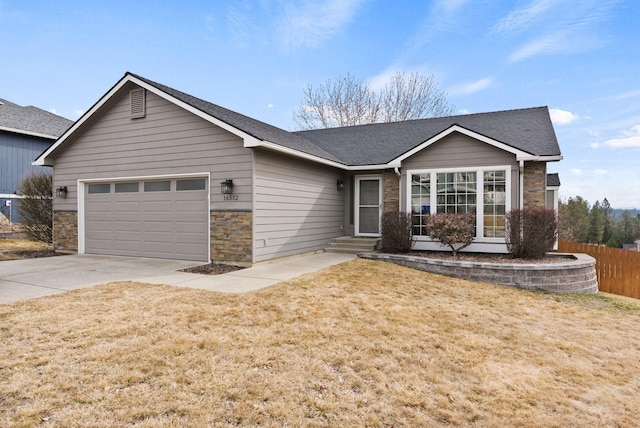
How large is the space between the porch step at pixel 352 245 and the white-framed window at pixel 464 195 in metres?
1.41

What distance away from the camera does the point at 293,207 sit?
9891 millimetres

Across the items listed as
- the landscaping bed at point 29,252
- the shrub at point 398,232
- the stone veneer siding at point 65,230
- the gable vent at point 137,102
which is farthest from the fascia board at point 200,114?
the landscaping bed at point 29,252

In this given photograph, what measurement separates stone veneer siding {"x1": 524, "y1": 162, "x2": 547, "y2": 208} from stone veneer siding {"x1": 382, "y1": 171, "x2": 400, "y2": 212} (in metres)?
3.58

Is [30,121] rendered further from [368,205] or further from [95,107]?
[368,205]

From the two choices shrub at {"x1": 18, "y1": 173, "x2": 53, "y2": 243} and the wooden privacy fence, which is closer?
the wooden privacy fence

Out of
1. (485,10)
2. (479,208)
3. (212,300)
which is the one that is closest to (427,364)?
(212,300)

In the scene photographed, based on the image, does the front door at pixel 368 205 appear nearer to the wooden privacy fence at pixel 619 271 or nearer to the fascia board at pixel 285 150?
Result: the fascia board at pixel 285 150

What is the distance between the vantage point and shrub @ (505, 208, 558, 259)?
8.82 m

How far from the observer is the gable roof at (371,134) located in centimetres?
884

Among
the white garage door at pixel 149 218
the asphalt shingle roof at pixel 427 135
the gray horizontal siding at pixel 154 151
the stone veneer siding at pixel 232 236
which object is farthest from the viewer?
the asphalt shingle roof at pixel 427 135

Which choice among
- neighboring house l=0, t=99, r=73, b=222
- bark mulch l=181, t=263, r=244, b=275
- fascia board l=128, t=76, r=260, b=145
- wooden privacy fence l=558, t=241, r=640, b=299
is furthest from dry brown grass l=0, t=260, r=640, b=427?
neighboring house l=0, t=99, r=73, b=222

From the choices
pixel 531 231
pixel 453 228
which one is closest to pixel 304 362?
pixel 453 228

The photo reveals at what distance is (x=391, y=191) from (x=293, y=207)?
3569mm

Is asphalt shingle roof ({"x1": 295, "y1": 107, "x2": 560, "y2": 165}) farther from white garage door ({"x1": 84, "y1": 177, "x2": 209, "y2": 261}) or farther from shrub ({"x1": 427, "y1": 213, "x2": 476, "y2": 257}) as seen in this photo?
white garage door ({"x1": 84, "y1": 177, "x2": 209, "y2": 261})
